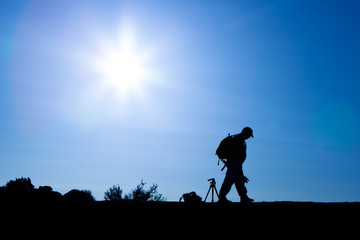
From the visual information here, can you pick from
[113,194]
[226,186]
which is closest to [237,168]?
[226,186]

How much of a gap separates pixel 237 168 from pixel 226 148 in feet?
2.29

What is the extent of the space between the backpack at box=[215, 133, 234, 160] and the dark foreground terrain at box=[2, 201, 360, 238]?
7.53ft

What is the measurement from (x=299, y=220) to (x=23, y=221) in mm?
5396

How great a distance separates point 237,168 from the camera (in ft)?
26.5

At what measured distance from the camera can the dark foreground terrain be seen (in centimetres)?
479

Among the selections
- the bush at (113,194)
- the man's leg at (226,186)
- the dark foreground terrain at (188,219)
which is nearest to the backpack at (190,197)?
the man's leg at (226,186)

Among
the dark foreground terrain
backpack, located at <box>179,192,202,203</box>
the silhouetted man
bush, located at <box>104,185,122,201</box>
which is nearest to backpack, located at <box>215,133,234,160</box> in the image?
the silhouetted man

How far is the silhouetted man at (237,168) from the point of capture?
790 centimetres

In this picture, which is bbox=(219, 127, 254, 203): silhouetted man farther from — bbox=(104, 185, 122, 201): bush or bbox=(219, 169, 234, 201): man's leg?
bbox=(104, 185, 122, 201): bush

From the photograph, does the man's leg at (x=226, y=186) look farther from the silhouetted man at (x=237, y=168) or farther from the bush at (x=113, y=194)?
the bush at (x=113, y=194)

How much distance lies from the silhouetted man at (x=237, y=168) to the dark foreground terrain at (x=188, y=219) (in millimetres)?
1654

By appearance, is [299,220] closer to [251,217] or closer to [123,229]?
[251,217]

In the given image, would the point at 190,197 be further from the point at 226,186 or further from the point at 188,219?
the point at 188,219

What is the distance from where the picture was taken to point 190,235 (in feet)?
15.3
